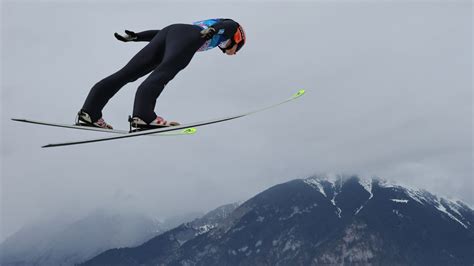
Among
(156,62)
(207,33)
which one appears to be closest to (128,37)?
(156,62)

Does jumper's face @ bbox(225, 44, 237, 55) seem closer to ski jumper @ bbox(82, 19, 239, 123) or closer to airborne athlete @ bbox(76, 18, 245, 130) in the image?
airborne athlete @ bbox(76, 18, 245, 130)

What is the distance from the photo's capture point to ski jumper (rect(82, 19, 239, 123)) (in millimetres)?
11898

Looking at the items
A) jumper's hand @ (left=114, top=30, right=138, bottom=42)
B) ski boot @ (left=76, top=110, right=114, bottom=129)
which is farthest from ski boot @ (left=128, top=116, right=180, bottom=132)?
jumper's hand @ (left=114, top=30, right=138, bottom=42)

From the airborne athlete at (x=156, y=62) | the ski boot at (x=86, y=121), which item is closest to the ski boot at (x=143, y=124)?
the airborne athlete at (x=156, y=62)

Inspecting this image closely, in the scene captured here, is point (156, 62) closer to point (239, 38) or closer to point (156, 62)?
point (156, 62)

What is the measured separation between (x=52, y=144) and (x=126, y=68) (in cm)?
242

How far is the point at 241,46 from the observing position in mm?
13812

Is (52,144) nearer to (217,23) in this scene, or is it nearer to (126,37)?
(126,37)

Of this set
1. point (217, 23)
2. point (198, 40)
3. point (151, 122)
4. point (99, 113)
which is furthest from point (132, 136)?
point (217, 23)

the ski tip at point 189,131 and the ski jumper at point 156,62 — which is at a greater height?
Result: the ski jumper at point 156,62

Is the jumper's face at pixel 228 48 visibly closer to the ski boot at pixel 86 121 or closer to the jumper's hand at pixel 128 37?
the jumper's hand at pixel 128 37

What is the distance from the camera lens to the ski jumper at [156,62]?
39.0ft

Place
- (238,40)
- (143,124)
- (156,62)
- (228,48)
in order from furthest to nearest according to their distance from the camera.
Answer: (228,48) → (238,40) → (156,62) → (143,124)

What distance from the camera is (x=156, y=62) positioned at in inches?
515
